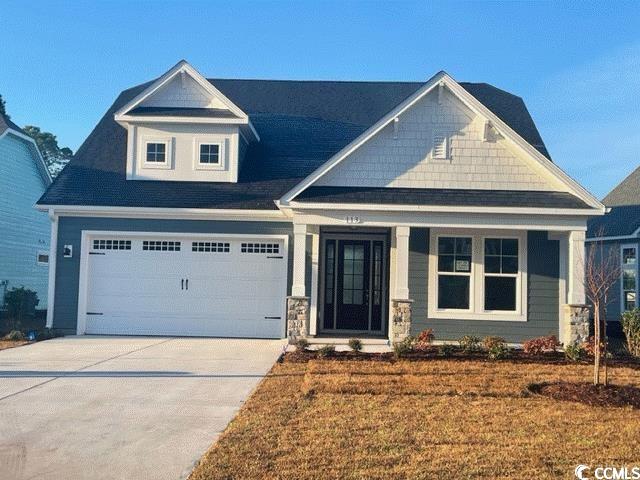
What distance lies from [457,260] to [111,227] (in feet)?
25.3

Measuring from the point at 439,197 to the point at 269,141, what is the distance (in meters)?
5.61

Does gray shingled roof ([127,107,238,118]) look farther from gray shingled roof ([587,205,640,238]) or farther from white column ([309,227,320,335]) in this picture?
gray shingled roof ([587,205,640,238])

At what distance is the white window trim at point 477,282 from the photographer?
1270 centimetres

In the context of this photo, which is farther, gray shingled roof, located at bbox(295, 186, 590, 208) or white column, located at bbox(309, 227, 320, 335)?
white column, located at bbox(309, 227, 320, 335)

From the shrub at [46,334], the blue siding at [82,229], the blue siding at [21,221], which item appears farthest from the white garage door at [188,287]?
the blue siding at [21,221]

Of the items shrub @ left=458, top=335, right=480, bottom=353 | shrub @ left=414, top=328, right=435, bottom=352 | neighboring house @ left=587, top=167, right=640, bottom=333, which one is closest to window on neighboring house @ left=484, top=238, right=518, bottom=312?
shrub @ left=458, top=335, right=480, bottom=353

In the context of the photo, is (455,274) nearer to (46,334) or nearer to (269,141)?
(269,141)

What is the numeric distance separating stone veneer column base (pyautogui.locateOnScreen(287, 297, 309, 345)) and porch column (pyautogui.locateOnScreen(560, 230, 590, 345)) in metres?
5.04

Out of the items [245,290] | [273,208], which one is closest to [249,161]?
[273,208]

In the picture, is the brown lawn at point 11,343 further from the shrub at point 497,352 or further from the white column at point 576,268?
the white column at point 576,268

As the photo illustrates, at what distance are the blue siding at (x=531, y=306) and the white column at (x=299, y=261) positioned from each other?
8.33 ft

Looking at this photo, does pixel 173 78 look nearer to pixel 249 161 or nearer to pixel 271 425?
pixel 249 161

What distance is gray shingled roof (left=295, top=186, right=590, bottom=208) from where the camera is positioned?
38.7ft

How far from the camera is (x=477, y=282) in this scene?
12.8 m
